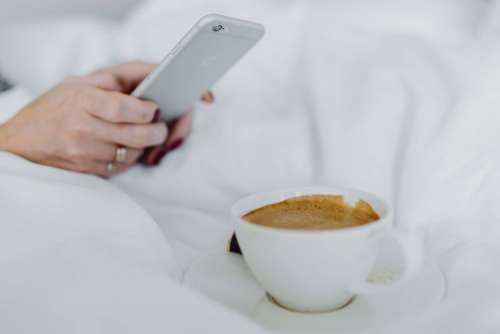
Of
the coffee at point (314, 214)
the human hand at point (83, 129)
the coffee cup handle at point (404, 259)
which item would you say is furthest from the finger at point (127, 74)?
the coffee cup handle at point (404, 259)

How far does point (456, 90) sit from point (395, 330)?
0.36m

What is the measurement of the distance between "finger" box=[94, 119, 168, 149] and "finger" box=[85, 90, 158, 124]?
0.02 m

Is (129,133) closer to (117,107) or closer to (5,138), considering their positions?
(117,107)

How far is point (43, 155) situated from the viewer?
28.3 inches

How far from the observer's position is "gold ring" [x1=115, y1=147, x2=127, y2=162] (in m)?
0.75

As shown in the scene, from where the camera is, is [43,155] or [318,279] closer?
[318,279]

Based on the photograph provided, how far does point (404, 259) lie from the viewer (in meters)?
0.44

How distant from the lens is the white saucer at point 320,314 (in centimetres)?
43

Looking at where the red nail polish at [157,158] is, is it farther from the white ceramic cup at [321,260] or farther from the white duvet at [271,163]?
the white ceramic cup at [321,260]

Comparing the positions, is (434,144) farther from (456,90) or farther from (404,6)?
(404,6)

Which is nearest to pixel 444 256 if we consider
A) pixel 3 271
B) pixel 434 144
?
pixel 434 144

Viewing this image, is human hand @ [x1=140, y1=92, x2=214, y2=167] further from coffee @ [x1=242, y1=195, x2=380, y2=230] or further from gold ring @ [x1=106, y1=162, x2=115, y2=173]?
coffee @ [x1=242, y1=195, x2=380, y2=230]

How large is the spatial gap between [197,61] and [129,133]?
0.44 ft

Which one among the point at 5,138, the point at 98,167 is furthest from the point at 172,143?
the point at 5,138
